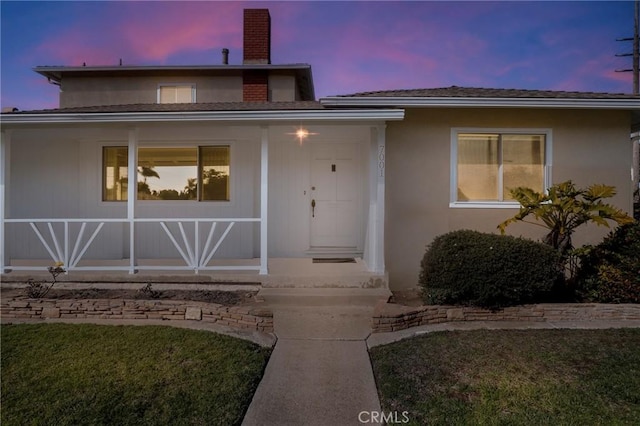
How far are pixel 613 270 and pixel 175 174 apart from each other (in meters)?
8.37

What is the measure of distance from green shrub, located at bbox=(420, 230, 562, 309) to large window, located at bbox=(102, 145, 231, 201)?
5125 mm

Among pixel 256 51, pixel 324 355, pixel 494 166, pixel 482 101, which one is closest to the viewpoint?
pixel 324 355

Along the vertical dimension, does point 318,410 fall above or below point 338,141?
below

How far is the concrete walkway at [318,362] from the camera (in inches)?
128

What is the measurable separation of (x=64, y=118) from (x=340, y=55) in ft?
34.5

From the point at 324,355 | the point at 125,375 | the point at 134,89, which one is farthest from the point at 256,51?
the point at 125,375

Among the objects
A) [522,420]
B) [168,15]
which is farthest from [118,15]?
[522,420]

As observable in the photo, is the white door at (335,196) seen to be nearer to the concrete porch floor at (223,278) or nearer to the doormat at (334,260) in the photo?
the doormat at (334,260)

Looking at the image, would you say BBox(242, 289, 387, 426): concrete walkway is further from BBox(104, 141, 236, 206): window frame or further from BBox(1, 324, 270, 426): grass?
BBox(104, 141, 236, 206): window frame

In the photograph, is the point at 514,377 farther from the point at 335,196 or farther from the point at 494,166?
the point at 335,196

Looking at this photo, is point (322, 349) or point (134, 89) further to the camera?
point (134, 89)

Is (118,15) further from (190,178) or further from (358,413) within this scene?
(358,413)

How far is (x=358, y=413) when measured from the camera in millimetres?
3240

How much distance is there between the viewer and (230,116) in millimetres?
6645
